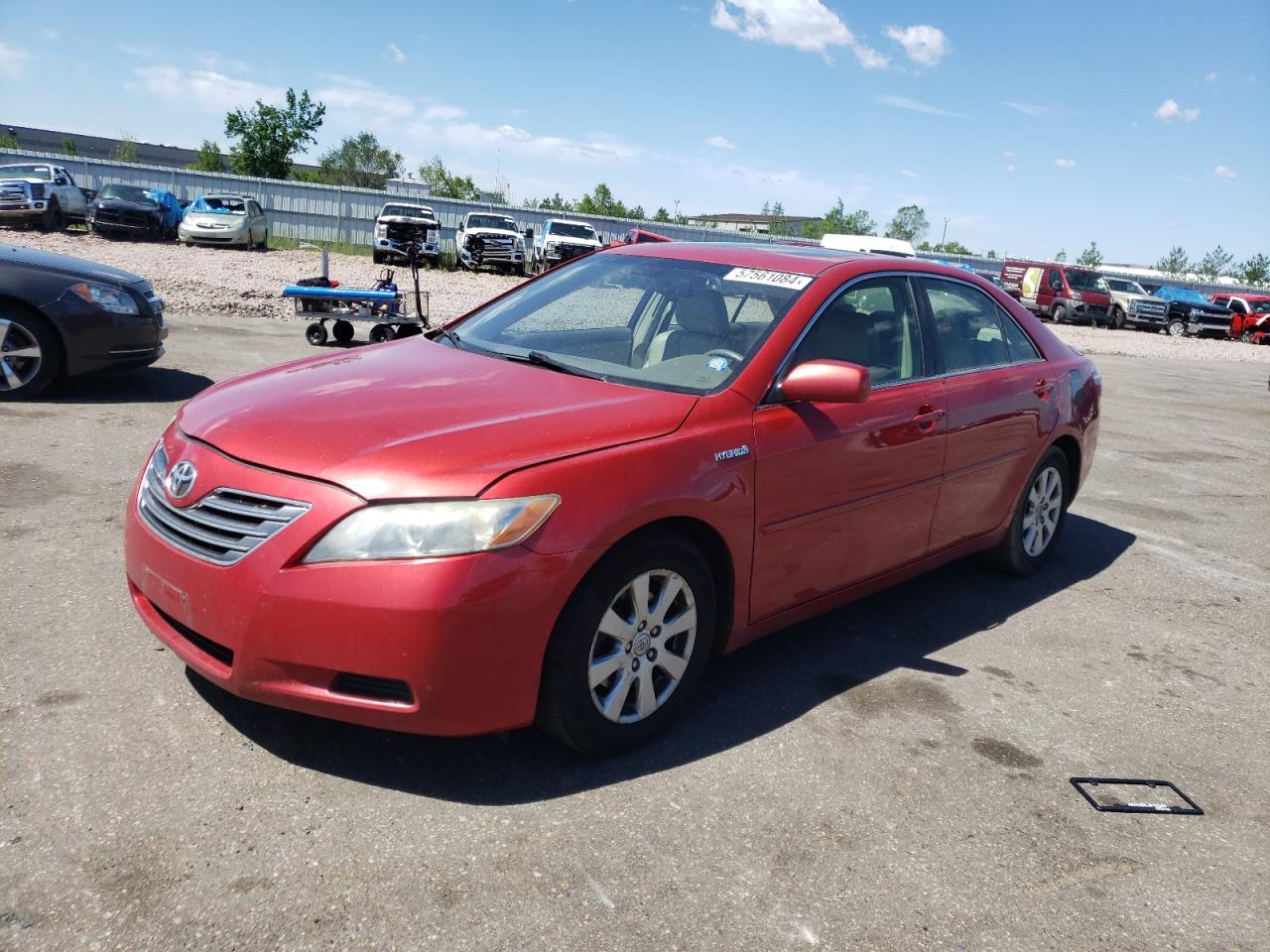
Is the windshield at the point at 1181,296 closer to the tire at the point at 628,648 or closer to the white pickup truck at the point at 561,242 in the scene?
the white pickup truck at the point at 561,242

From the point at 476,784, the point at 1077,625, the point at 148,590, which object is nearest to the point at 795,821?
the point at 476,784

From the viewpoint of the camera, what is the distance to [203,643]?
3098mm

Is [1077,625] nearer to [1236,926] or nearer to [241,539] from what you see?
[1236,926]

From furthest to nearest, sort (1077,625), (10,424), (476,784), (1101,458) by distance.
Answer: (1101,458) < (10,424) < (1077,625) < (476,784)

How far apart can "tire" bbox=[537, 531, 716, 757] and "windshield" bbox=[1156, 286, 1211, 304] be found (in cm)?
3696

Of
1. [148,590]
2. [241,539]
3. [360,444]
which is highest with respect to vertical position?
[360,444]

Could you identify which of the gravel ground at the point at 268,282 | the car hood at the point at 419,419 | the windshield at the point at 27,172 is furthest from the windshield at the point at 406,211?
the car hood at the point at 419,419

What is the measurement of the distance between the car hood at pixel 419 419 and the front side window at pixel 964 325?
173cm

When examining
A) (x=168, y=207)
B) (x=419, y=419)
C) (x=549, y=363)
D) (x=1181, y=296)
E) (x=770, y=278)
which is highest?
(x=1181, y=296)

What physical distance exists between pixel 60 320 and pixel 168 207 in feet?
83.0

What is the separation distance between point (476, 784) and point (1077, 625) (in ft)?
10.8

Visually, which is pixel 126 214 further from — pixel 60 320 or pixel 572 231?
pixel 60 320

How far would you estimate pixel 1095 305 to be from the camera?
34438 millimetres

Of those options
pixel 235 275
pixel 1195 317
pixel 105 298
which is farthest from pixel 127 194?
pixel 1195 317
